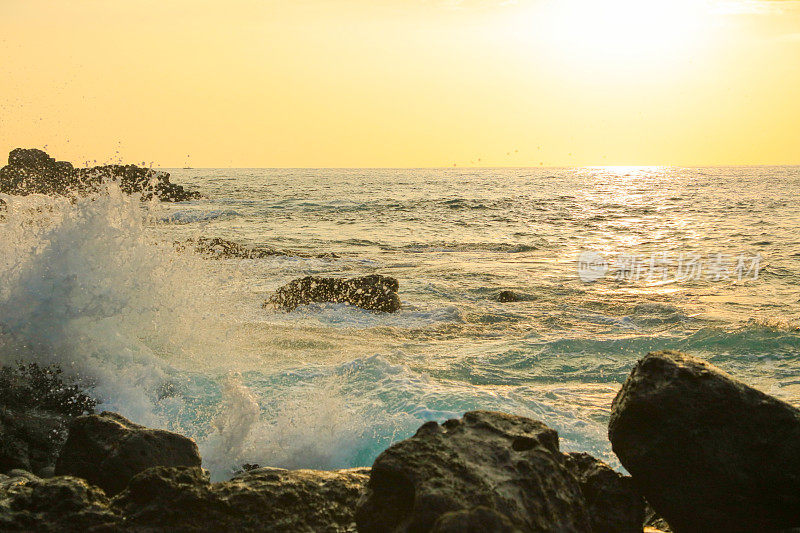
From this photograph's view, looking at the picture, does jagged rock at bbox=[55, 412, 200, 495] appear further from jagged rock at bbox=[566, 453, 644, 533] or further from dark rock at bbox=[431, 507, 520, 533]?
jagged rock at bbox=[566, 453, 644, 533]

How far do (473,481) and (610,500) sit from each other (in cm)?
96

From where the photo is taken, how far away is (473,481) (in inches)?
107

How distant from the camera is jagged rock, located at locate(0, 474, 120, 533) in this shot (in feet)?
9.16

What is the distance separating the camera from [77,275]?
6.82 meters

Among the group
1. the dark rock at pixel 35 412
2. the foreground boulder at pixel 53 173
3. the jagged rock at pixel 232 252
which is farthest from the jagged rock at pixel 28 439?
the foreground boulder at pixel 53 173

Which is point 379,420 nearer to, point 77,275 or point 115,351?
point 115,351

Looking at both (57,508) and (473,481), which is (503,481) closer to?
(473,481)

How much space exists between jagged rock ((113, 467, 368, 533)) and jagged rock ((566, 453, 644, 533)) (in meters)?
1.15

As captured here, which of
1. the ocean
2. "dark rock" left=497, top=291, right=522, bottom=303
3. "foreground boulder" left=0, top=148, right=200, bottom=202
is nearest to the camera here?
the ocean

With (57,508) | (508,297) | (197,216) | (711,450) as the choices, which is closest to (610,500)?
(711,450)

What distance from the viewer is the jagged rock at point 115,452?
3682 mm

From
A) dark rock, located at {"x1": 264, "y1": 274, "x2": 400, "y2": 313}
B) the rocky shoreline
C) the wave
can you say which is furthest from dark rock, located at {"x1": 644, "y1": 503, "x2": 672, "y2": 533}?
the wave

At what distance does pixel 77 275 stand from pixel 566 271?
36.6 feet

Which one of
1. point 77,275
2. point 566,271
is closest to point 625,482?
point 77,275
